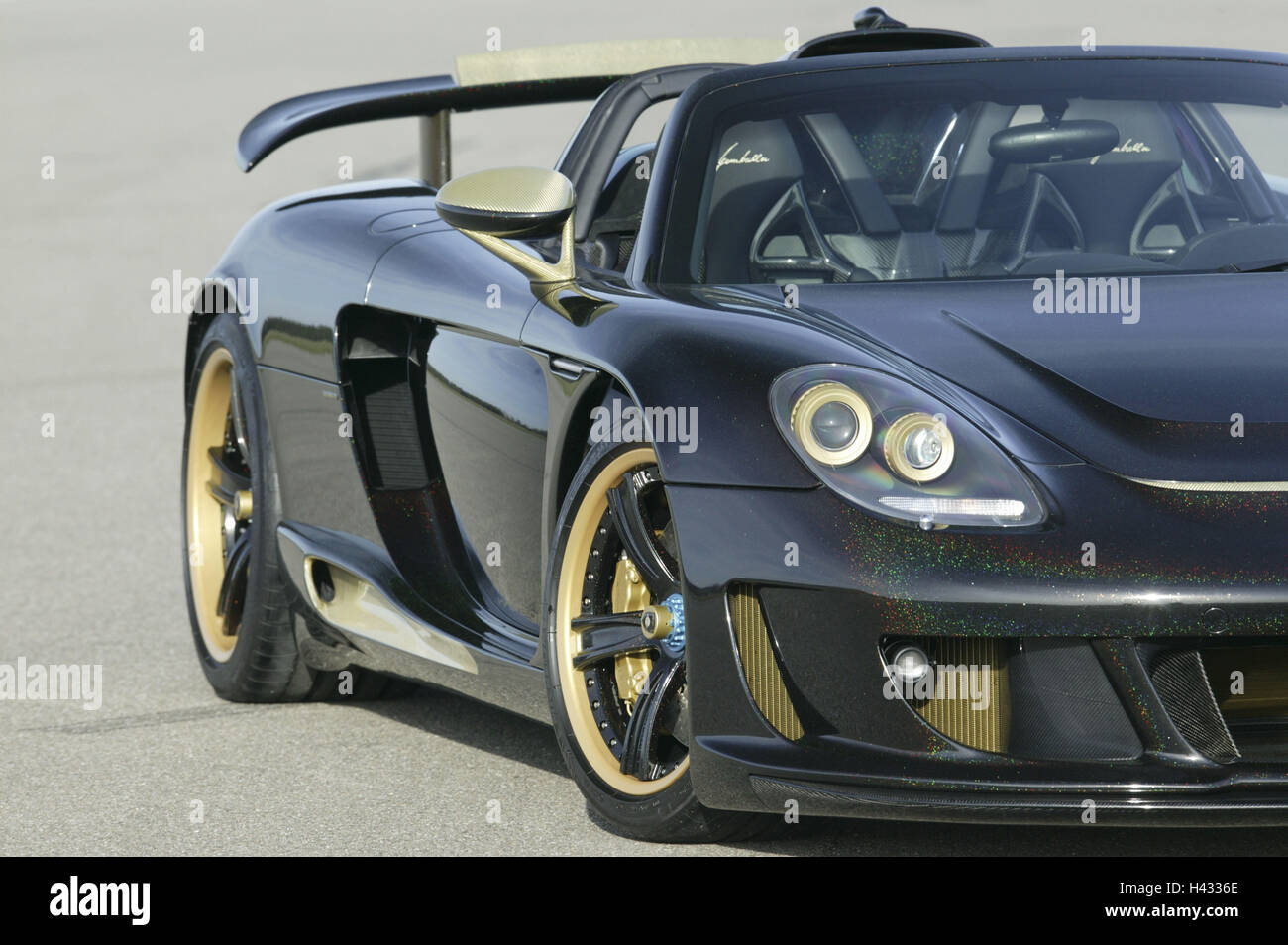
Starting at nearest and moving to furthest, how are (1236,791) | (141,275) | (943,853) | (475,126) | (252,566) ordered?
(1236,791)
(943,853)
(252,566)
(141,275)
(475,126)

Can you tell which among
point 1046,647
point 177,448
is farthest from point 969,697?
point 177,448

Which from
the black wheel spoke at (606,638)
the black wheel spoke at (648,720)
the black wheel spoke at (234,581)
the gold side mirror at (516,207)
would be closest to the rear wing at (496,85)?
the black wheel spoke at (234,581)

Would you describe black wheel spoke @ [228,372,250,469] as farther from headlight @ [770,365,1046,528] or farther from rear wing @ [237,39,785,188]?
headlight @ [770,365,1046,528]

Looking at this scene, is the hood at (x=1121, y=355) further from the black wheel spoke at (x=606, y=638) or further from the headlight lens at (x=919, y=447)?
the black wheel spoke at (x=606, y=638)

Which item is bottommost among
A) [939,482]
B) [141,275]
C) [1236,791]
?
[141,275]

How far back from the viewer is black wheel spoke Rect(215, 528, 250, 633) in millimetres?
5633

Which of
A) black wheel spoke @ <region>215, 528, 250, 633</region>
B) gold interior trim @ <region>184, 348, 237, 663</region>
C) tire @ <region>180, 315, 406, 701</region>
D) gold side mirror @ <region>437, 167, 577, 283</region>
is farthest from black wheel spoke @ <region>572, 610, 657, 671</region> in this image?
gold interior trim @ <region>184, 348, 237, 663</region>

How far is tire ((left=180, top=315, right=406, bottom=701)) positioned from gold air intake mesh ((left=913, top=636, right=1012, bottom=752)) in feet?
7.85

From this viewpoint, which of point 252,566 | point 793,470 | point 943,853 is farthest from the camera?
point 252,566

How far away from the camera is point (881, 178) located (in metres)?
4.48

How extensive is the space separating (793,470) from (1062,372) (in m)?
0.46

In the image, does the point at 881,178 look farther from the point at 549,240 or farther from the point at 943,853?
the point at 943,853

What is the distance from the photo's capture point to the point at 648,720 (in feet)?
12.5

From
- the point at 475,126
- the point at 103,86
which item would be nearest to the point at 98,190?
the point at 475,126
